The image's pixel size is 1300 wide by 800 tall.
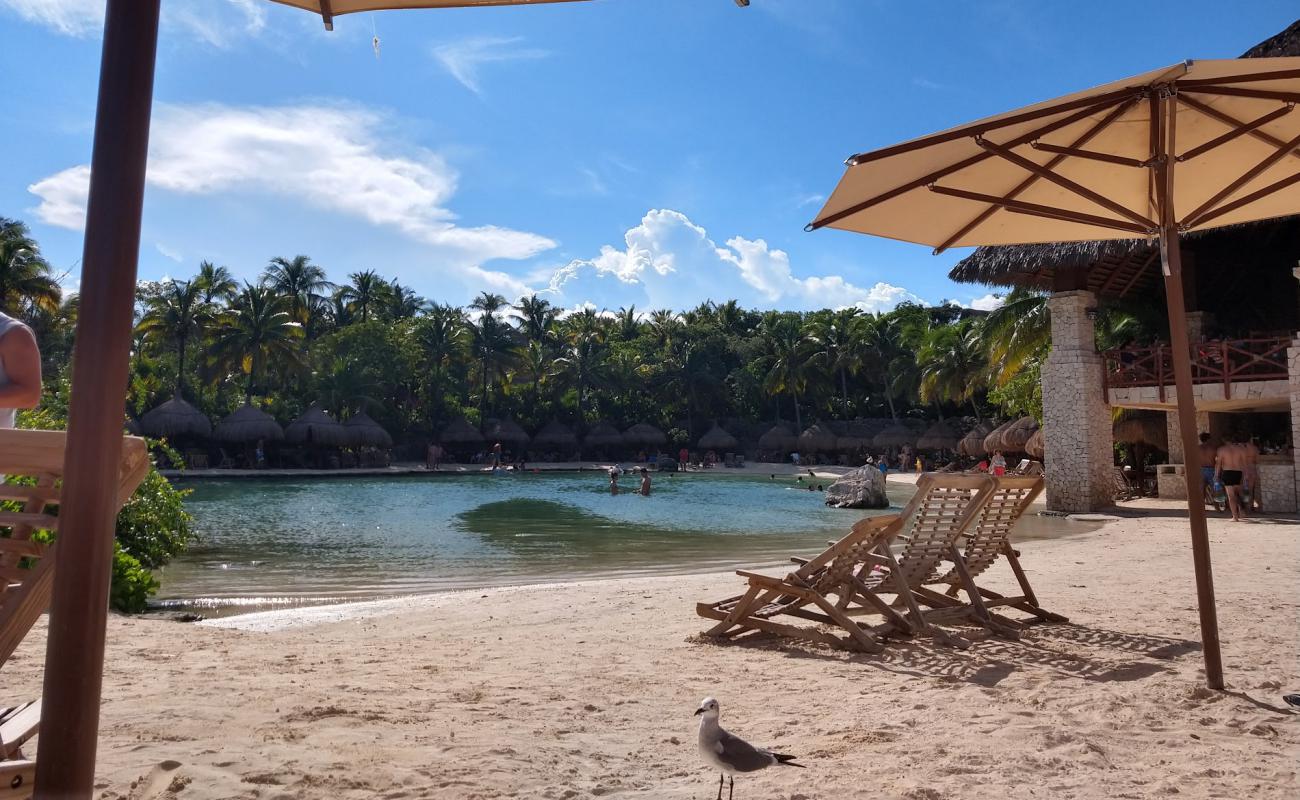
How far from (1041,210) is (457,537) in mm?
10749

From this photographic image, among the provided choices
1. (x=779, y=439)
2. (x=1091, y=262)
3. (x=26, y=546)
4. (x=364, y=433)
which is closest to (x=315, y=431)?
(x=364, y=433)

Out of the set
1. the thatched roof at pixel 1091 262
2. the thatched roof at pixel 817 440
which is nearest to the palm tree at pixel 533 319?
the thatched roof at pixel 817 440

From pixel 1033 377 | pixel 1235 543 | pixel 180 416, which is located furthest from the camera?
pixel 180 416

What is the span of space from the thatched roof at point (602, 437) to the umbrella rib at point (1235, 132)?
3945 cm

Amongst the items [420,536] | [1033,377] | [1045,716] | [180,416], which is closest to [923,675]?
[1045,716]

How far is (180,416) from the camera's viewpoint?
1266 inches

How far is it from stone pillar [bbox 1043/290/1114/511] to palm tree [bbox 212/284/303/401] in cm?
3054

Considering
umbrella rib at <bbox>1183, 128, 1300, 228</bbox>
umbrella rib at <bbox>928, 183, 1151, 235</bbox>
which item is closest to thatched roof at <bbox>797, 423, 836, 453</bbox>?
umbrella rib at <bbox>928, 183, 1151, 235</bbox>

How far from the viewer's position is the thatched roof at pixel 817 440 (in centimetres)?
4009

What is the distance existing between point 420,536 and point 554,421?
3041cm

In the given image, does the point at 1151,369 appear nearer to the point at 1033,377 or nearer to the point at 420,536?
A: the point at 1033,377

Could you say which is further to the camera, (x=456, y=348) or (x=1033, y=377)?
(x=456, y=348)

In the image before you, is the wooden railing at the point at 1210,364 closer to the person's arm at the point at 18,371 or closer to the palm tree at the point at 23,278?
the person's arm at the point at 18,371

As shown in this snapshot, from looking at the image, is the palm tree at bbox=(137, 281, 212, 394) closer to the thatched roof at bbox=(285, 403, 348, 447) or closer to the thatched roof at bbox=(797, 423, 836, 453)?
the thatched roof at bbox=(285, 403, 348, 447)
